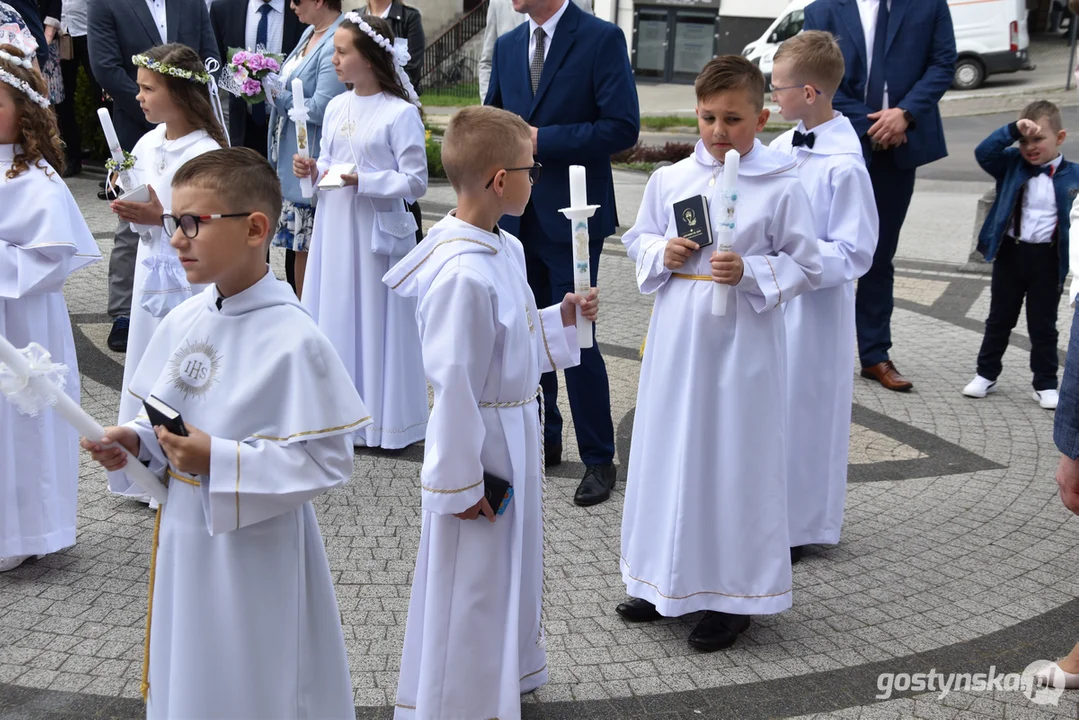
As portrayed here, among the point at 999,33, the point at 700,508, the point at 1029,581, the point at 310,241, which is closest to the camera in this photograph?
the point at 700,508

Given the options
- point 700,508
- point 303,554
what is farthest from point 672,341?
point 303,554

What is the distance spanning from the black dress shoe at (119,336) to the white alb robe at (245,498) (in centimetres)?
514

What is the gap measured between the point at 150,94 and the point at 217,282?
2.60m

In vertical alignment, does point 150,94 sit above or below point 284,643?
above

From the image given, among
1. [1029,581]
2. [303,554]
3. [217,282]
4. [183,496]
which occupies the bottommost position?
[1029,581]

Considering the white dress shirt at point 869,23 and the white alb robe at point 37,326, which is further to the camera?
the white dress shirt at point 869,23

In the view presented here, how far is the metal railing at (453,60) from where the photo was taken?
31.2 meters

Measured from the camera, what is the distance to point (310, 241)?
21.9 feet

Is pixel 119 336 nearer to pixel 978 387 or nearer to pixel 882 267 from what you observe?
pixel 882 267

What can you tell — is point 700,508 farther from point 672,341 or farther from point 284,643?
point 284,643

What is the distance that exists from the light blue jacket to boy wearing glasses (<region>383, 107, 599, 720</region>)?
3.37 m

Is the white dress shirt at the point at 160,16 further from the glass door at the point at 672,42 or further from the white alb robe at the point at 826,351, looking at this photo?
the glass door at the point at 672,42

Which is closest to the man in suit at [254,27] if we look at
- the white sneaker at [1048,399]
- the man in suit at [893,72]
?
the man in suit at [893,72]

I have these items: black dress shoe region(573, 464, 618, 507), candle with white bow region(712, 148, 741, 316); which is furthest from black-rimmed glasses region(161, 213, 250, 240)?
black dress shoe region(573, 464, 618, 507)
